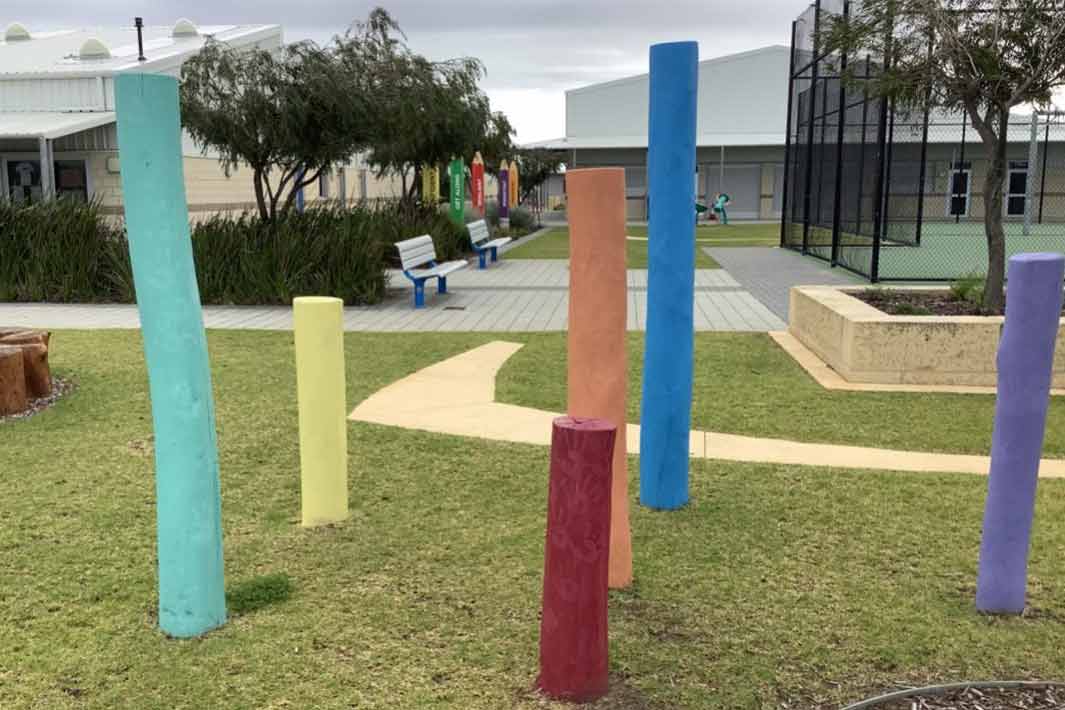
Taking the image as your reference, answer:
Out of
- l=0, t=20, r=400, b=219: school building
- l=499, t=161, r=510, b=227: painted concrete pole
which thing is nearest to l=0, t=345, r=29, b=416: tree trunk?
l=0, t=20, r=400, b=219: school building

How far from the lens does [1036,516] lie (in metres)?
4.55

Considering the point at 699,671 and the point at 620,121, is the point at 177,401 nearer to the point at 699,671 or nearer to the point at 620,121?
the point at 699,671

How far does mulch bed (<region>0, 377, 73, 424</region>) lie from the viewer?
20.7 feet

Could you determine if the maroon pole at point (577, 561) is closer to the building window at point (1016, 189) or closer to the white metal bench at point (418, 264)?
the white metal bench at point (418, 264)

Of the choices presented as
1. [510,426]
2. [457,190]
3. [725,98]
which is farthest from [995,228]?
[725,98]

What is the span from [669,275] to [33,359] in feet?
15.5

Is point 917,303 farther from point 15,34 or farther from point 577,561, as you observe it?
point 15,34

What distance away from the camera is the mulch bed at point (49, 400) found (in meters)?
6.31

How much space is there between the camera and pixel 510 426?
6.22 meters

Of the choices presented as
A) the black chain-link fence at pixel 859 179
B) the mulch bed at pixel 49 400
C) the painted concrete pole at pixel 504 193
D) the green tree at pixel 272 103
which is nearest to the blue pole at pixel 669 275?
the mulch bed at pixel 49 400

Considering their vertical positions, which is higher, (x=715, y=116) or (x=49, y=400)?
(x=715, y=116)

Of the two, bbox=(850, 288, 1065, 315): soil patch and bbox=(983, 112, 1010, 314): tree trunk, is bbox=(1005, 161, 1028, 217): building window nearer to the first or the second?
bbox=(850, 288, 1065, 315): soil patch

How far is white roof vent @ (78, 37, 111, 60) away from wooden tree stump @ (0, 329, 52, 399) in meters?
19.4

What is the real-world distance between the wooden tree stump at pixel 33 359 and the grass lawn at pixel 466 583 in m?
0.80
